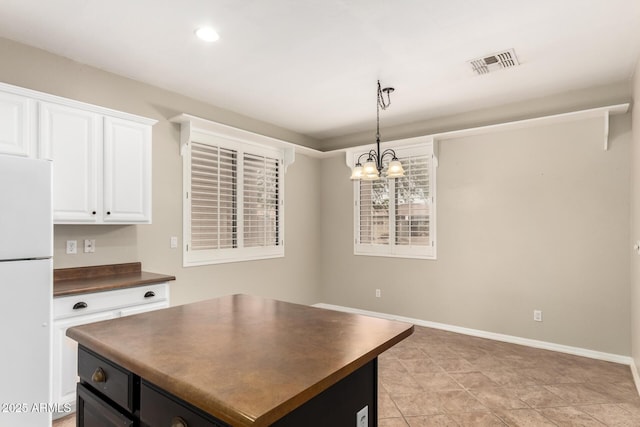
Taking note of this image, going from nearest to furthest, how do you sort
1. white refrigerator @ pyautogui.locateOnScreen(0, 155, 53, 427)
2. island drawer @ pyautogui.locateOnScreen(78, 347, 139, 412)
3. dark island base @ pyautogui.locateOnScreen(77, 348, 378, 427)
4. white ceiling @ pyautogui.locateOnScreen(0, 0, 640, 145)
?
dark island base @ pyautogui.locateOnScreen(77, 348, 378, 427), island drawer @ pyautogui.locateOnScreen(78, 347, 139, 412), white refrigerator @ pyautogui.locateOnScreen(0, 155, 53, 427), white ceiling @ pyautogui.locateOnScreen(0, 0, 640, 145)

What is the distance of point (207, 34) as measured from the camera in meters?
2.61

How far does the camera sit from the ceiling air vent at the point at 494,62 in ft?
9.64

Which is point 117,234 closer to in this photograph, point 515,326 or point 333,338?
point 333,338

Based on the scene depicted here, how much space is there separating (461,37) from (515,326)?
3176mm

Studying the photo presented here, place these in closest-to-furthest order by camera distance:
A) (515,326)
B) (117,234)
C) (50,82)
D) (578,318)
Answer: (50,82) < (117,234) < (578,318) < (515,326)

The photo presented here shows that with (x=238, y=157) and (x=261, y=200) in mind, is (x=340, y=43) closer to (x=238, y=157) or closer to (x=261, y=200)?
(x=238, y=157)

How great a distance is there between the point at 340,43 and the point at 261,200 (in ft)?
8.14

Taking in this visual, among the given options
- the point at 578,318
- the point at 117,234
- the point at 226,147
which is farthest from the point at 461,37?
the point at 117,234

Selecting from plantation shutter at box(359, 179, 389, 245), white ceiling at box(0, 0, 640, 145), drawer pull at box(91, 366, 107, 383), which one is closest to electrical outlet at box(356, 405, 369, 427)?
drawer pull at box(91, 366, 107, 383)

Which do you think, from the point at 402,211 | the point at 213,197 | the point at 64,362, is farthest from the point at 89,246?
the point at 402,211

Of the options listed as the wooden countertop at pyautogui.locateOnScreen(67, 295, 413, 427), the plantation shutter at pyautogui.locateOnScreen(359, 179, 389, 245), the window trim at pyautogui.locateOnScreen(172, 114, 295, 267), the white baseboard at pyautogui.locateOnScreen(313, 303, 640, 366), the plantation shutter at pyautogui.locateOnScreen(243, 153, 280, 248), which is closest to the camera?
the wooden countertop at pyautogui.locateOnScreen(67, 295, 413, 427)

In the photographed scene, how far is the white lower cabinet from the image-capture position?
7.91ft

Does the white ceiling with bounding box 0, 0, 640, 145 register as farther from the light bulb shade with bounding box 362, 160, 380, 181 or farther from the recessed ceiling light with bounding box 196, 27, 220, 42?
the light bulb shade with bounding box 362, 160, 380, 181

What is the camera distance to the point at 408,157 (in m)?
4.81
